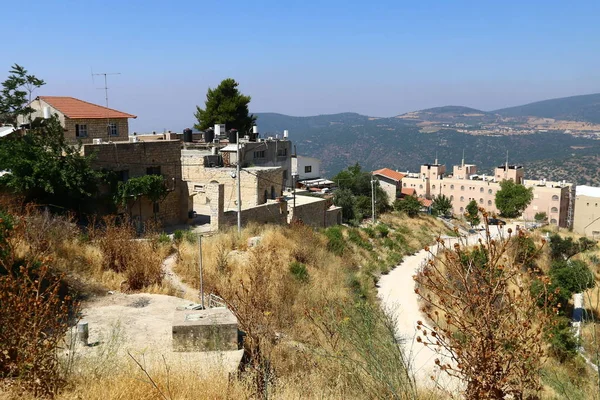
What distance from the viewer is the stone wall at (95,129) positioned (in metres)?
25.2

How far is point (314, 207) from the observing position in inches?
1064

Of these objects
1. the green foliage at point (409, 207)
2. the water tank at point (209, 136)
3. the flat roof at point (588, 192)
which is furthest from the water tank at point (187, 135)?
the flat roof at point (588, 192)

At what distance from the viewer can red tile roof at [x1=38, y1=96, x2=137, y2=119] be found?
25.6 meters

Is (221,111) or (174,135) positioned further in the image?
(221,111)

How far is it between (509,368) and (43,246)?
32.9 ft

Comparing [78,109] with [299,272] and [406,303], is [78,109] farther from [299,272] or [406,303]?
[406,303]

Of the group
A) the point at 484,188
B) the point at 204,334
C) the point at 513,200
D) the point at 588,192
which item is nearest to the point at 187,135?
the point at 204,334

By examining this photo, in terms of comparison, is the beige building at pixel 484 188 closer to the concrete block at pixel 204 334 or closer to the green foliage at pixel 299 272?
the green foliage at pixel 299 272

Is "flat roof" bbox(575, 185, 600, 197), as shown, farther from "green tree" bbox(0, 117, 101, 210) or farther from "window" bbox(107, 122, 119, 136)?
"green tree" bbox(0, 117, 101, 210)

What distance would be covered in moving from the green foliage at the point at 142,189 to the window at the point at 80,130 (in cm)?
578

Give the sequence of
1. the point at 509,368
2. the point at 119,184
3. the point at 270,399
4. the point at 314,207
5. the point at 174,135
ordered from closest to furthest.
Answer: the point at 509,368
the point at 270,399
the point at 119,184
the point at 314,207
the point at 174,135

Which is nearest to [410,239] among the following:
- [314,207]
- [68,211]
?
[314,207]

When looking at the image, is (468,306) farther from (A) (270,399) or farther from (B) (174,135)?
(B) (174,135)

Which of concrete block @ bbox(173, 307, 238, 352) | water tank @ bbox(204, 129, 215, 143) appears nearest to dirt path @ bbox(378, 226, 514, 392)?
concrete block @ bbox(173, 307, 238, 352)
